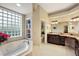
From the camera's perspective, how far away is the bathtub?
2201 mm

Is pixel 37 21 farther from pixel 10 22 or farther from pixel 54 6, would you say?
pixel 10 22

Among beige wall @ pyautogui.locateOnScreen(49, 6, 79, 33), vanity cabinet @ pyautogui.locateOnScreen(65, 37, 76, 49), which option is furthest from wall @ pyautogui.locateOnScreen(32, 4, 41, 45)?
vanity cabinet @ pyautogui.locateOnScreen(65, 37, 76, 49)

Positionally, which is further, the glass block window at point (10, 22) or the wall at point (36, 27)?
the wall at point (36, 27)

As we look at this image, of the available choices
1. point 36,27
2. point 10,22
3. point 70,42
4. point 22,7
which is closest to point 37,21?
point 36,27

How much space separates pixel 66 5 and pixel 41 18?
662 millimetres

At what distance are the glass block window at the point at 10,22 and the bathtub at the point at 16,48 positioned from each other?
0.23 metres

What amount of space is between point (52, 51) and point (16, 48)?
2.89ft

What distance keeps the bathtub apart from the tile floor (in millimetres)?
196

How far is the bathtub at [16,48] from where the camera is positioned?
2.20 meters

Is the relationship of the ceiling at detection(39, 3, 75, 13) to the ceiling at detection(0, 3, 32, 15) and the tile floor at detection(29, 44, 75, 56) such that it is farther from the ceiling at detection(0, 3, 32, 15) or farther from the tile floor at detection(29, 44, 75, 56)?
the tile floor at detection(29, 44, 75, 56)

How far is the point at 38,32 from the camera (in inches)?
91.9

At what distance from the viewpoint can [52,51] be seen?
2.32 m

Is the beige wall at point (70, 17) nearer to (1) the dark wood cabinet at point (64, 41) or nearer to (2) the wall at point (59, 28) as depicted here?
(2) the wall at point (59, 28)

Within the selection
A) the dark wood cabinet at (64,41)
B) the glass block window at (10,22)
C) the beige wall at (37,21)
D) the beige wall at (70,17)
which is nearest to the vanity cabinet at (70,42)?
the dark wood cabinet at (64,41)
